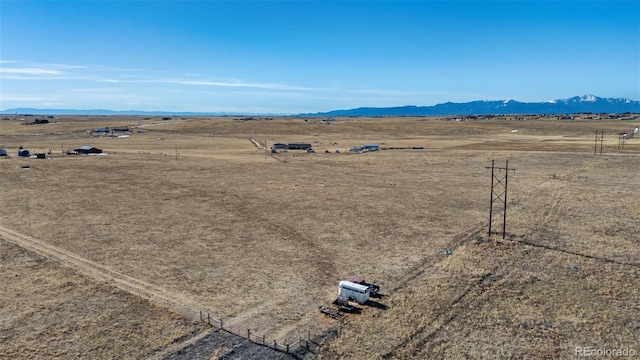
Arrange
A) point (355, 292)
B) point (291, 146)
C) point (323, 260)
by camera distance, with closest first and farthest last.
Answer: point (355, 292)
point (323, 260)
point (291, 146)

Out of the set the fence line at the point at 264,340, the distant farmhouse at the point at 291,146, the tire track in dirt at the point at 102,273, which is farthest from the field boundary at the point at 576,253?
the distant farmhouse at the point at 291,146

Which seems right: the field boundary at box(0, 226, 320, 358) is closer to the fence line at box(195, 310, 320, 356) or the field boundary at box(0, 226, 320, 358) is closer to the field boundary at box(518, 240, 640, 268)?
the fence line at box(195, 310, 320, 356)

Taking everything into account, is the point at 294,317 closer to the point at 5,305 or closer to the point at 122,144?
the point at 5,305

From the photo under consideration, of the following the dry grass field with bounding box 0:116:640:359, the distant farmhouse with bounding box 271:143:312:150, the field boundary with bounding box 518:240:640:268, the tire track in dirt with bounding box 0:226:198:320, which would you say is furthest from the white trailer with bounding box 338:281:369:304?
the distant farmhouse with bounding box 271:143:312:150

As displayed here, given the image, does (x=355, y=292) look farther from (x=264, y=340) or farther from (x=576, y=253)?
(x=576, y=253)

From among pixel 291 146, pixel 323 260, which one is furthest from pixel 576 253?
pixel 291 146

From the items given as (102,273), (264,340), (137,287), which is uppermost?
(102,273)
